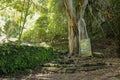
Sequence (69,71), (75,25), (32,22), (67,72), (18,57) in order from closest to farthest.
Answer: (18,57)
(67,72)
(69,71)
(75,25)
(32,22)

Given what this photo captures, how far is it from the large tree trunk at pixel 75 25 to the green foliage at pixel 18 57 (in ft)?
11.2

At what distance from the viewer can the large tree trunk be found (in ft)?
51.1

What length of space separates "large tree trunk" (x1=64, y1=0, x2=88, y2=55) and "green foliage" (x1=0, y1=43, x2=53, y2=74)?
3.43m

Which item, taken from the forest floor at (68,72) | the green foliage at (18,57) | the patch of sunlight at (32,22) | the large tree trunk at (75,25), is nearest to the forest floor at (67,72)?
the forest floor at (68,72)

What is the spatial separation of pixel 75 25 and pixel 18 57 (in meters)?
6.87

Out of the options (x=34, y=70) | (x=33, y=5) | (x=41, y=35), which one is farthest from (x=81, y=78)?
(x=41, y=35)

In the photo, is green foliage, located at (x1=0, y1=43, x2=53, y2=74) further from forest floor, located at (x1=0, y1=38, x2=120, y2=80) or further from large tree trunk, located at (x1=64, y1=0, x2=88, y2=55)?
large tree trunk, located at (x1=64, y1=0, x2=88, y2=55)

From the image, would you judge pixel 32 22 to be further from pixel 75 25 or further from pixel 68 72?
pixel 68 72

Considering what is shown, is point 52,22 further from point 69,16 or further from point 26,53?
point 26,53

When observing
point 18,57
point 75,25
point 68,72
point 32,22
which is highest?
point 32,22

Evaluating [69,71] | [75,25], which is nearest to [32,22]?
[75,25]

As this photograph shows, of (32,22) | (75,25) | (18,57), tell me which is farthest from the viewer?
(32,22)

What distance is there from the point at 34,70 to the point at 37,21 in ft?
40.3

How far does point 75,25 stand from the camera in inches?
626
